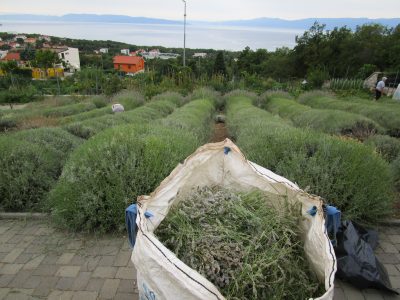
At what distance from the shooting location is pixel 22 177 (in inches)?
159

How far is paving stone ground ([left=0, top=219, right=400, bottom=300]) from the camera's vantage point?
2711 millimetres

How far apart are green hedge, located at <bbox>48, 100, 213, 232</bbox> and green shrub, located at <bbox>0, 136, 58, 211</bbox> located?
1.70 ft

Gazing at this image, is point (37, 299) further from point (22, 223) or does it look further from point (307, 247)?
point (307, 247)

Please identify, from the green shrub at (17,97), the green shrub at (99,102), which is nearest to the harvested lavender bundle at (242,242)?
the green shrub at (99,102)

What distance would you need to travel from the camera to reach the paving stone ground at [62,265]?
2.73m

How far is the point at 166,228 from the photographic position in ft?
6.62

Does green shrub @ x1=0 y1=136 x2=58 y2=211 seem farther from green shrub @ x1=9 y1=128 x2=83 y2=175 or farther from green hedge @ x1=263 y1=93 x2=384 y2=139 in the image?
green hedge @ x1=263 y1=93 x2=384 y2=139

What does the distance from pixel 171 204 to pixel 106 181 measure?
1738 mm

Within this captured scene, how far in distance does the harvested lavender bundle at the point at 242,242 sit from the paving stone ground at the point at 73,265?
107cm

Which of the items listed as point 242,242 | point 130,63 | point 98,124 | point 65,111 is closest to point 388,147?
point 242,242

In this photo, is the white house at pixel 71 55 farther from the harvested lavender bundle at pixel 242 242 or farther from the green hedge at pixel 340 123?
the harvested lavender bundle at pixel 242 242

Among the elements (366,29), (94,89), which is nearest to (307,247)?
(94,89)

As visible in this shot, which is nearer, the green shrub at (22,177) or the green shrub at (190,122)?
the green shrub at (22,177)

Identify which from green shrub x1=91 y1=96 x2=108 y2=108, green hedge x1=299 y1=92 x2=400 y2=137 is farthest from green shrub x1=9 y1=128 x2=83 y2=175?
green shrub x1=91 y1=96 x2=108 y2=108
